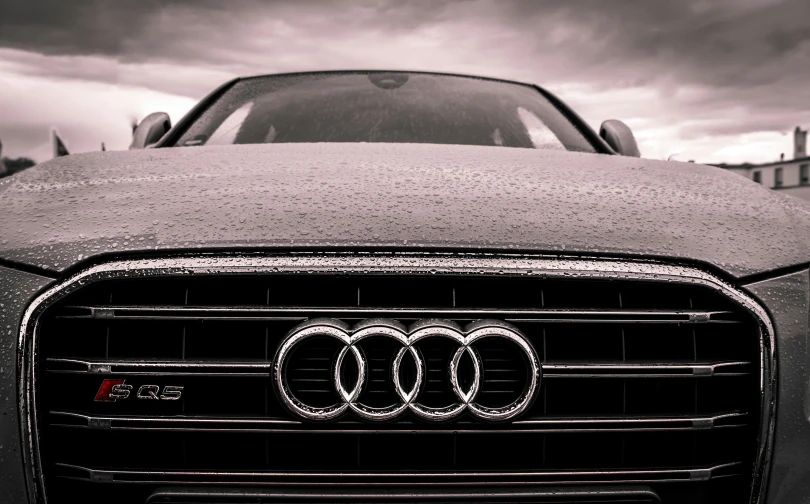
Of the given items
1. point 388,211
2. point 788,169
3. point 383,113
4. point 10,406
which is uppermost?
point 788,169

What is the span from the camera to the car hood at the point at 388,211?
1.29 m

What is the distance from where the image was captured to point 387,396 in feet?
4.10

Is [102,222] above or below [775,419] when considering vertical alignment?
above

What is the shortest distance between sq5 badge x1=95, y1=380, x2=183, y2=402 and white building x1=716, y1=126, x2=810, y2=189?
66.7m

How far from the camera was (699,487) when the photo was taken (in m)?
1.33

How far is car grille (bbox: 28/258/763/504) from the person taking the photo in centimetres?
126

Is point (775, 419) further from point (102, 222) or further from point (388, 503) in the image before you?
point (102, 222)

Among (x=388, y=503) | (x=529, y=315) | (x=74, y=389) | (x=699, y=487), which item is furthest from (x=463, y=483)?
(x=74, y=389)

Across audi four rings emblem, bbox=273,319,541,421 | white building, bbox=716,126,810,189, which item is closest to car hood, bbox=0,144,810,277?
audi four rings emblem, bbox=273,319,541,421

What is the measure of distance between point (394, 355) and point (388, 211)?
0.91 feet

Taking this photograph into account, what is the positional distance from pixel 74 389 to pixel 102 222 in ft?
1.01

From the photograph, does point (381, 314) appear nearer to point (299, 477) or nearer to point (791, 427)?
point (299, 477)

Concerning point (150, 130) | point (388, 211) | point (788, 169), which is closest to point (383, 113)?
point (150, 130)

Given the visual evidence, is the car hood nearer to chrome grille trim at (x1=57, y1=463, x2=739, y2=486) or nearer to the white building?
chrome grille trim at (x1=57, y1=463, x2=739, y2=486)
